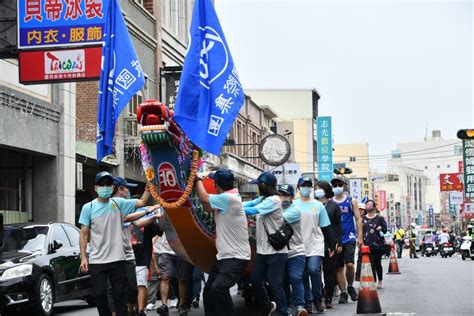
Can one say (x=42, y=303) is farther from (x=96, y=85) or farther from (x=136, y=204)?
(x=96, y=85)

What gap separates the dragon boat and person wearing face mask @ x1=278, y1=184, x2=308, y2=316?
1.25 metres

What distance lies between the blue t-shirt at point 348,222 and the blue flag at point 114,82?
523 cm

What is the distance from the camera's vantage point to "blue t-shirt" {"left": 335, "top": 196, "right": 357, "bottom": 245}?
15695mm

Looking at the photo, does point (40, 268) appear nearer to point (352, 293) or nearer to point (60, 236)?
point (60, 236)

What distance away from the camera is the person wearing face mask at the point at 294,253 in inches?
467

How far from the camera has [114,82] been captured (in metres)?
12.0

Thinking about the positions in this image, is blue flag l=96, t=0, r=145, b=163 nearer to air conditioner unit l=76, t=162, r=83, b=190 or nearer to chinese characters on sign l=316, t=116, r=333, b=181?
air conditioner unit l=76, t=162, r=83, b=190

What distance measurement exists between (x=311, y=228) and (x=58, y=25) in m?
7.96

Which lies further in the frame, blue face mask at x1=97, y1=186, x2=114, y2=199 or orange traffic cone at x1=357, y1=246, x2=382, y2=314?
orange traffic cone at x1=357, y1=246, x2=382, y2=314

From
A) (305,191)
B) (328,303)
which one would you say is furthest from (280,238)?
(328,303)

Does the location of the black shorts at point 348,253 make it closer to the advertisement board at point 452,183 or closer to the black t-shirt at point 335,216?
the black t-shirt at point 335,216

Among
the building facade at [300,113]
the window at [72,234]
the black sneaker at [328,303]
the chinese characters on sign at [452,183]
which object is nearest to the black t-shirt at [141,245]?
the black sneaker at [328,303]

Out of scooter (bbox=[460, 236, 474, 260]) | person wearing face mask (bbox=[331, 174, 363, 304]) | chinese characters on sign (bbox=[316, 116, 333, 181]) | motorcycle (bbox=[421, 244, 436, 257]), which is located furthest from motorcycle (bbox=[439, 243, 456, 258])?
person wearing face mask (bbox=[331, 174, 363, 304])

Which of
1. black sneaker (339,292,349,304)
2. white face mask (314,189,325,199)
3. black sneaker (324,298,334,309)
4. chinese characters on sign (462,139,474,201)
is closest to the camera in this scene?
black sneaker (324,298,334,309)
